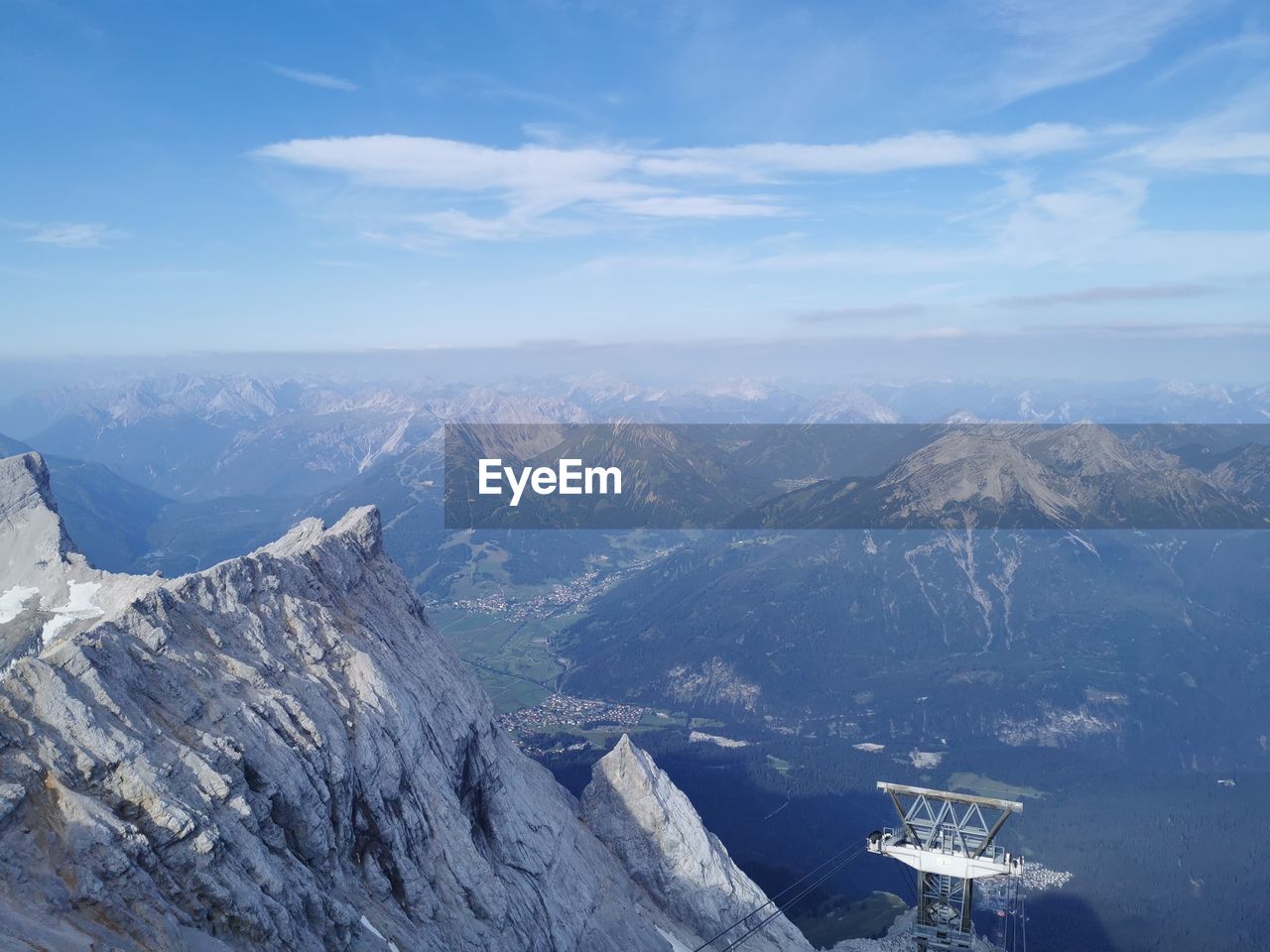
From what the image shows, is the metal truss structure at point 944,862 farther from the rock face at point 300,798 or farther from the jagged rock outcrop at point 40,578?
the jagged rock outcrop at point 40,578

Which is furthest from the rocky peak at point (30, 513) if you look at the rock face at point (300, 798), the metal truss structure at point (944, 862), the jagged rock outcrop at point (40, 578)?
the metal truss structure at point (944, 862)

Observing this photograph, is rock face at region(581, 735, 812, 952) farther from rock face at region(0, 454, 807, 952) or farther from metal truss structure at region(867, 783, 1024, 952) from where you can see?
metal truss structure at region(867, 783, 1024, 952)

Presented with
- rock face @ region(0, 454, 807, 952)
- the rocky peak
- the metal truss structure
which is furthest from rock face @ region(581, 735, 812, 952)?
the rocky peak

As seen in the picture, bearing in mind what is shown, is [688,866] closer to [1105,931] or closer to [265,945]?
[265,945]

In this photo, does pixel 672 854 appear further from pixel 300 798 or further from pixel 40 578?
pixel 40 578

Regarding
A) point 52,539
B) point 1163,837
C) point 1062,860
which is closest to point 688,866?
point 52,539

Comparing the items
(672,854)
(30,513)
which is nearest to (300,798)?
(672,854)

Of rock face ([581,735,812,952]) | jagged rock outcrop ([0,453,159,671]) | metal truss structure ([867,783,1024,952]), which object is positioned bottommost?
rock face ([581,735,812,952])
